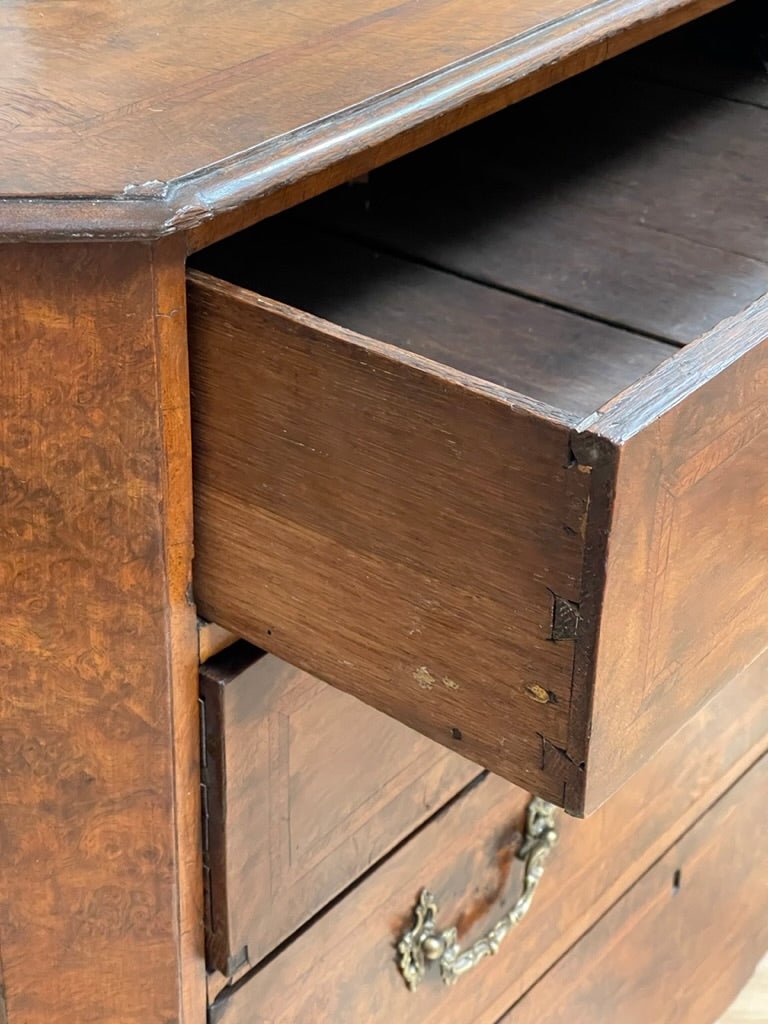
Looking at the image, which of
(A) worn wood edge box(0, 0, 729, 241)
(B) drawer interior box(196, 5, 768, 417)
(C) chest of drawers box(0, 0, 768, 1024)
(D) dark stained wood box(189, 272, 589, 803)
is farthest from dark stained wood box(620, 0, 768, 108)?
(D) dark stained wood box(189, 272, 589, 803)

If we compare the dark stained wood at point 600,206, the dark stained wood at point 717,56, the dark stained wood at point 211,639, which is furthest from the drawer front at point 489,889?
the dark stained wood at point 717,56

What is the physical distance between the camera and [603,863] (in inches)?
38.5

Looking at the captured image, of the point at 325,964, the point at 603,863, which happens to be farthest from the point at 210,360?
the point at 603,863

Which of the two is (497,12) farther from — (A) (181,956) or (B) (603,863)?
(B) (603,863)

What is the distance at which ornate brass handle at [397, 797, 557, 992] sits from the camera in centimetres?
82

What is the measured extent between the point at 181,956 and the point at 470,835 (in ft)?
0.73

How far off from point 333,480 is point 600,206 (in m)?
0.33

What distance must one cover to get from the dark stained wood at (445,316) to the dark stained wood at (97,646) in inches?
5.7

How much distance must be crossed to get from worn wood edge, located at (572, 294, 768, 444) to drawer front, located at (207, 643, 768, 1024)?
402mm

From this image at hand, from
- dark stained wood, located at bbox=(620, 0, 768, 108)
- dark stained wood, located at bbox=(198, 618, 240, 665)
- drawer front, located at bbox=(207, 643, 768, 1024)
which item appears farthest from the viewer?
dark stained wood, located at bbox=(620, 0, 768, 108)

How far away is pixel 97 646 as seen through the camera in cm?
58

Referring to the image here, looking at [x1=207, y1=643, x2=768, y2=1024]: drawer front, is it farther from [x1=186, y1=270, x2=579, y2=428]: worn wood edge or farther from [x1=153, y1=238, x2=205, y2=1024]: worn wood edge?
[x1=186, y1=270, x2=579, y2=428]: worn wood edge

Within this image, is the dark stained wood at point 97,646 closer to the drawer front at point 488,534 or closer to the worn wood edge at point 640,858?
the drawer front at point 488,534

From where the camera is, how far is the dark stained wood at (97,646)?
51cm
